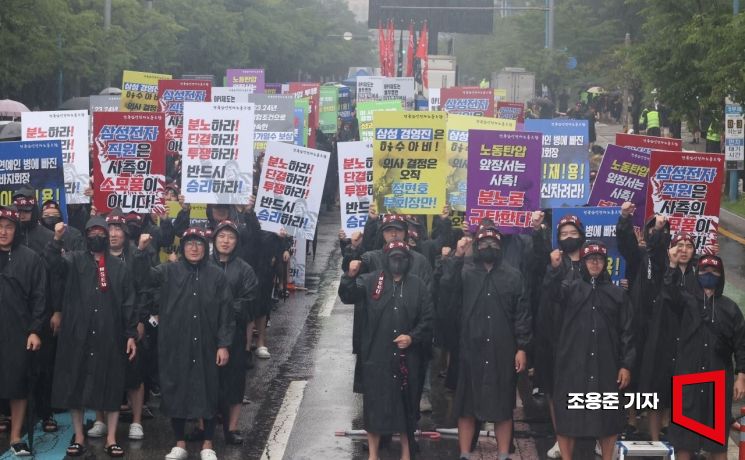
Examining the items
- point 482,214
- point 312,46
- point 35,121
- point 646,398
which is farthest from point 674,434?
point 312,46

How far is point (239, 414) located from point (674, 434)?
12.0 ft

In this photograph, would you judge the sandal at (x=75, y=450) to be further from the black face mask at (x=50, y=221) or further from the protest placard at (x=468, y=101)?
the protest placard at (x=468, y=101)

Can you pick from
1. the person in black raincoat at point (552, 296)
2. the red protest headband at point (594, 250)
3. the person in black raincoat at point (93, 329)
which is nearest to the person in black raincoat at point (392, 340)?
the person in black raincoat at point (552, 296)

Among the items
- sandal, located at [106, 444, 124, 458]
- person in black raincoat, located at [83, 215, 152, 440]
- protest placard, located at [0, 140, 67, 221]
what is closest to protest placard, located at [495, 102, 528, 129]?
protest placard, located at [0, 140, 67, 221]

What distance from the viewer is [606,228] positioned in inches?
449

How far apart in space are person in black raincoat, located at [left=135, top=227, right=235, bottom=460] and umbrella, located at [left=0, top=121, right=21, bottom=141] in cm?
1609

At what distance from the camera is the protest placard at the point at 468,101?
27.4 meters

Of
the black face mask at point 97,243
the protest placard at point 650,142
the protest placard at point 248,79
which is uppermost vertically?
the protest placard at point 248,79

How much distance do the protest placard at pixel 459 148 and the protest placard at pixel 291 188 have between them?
145 cm

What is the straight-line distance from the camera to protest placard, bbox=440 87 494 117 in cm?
2736

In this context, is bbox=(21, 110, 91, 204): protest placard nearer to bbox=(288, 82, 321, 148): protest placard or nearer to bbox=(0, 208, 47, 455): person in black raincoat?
bbox=(0, 208, 47, 455): person in black raincoat

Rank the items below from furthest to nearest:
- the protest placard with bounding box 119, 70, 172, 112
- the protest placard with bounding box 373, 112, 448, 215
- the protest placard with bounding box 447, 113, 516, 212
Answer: the protest placard with bounding box 119, 70, 172, 112, the protest placard with bounding box 447, 113, 516, 212, the protest placard with bounding box 373, 112, 448, 215

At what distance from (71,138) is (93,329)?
4.22 metres

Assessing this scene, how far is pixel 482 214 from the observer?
470 inches
